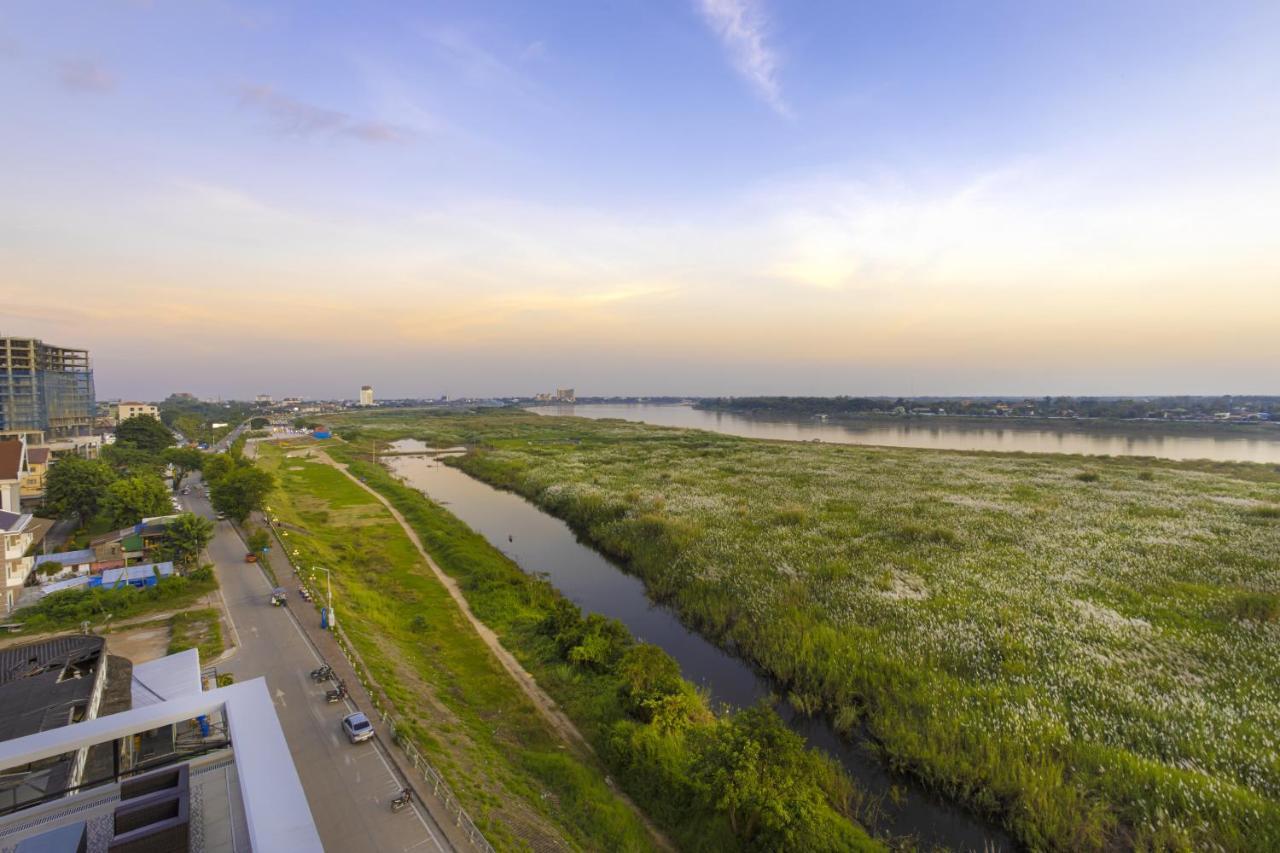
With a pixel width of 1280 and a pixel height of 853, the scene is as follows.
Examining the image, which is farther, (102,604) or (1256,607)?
(102,604)

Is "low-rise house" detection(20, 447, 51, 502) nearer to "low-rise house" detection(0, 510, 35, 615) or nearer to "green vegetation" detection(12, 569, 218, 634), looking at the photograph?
"low-rise house" detection(0, 510, 35, 615)

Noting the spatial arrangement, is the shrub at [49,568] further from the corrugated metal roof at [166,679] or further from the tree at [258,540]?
the corrugated metal roof at [166,679]

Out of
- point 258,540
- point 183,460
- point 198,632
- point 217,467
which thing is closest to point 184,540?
point 258,540

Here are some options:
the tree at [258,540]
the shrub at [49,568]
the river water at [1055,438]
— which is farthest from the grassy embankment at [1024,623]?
the river water at [1055,438]

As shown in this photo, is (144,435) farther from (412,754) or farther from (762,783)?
(762,783)

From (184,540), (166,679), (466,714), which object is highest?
(184,540)

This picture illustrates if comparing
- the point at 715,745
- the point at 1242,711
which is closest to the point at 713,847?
the point at 715,745
